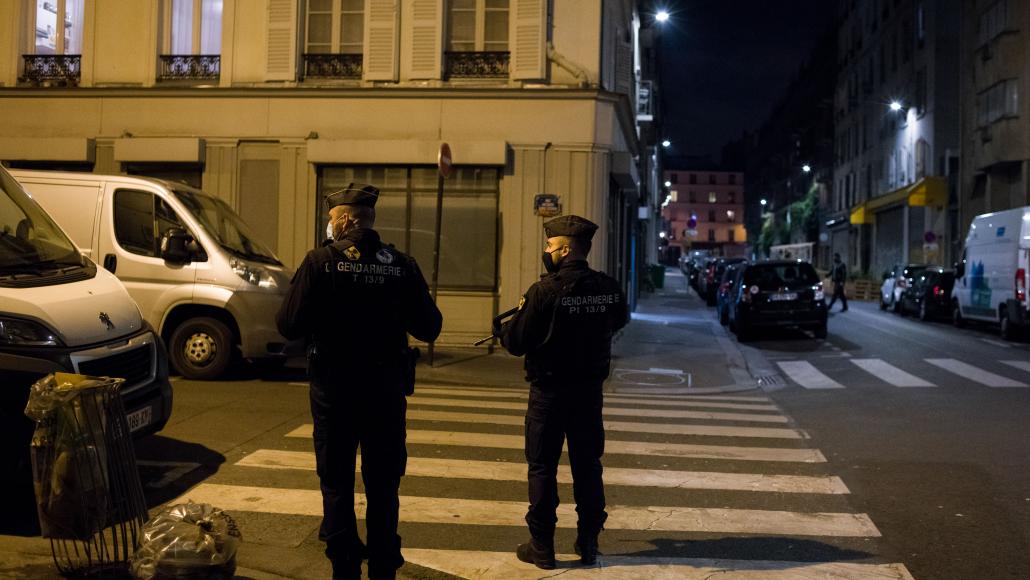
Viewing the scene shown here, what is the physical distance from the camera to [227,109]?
55.8 feet

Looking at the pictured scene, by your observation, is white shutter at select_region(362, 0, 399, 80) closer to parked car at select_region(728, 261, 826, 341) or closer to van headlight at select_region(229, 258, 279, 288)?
van headlight at select_region(229, 258, 279, 288)

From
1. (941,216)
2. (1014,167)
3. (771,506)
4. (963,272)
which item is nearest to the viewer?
(771,506)

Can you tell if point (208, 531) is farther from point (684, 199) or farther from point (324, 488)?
point (684, 199)

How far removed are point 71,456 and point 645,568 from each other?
2.87m

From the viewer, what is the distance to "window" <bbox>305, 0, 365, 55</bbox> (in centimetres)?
1688

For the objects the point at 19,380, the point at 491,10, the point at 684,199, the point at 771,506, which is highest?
the point at 684,199

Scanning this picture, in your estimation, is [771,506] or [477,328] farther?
[477,328]

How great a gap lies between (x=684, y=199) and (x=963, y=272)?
114m

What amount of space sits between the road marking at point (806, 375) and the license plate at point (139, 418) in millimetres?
9613

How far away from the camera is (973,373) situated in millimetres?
13820

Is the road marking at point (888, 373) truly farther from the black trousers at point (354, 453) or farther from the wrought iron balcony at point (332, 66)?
the black trousers at point (354, 453)

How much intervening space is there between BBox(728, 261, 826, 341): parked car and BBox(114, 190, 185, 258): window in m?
12.0

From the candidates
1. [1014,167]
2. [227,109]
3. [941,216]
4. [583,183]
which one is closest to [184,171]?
[227,109]

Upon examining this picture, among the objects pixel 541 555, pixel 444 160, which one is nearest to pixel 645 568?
pixel 541 555
